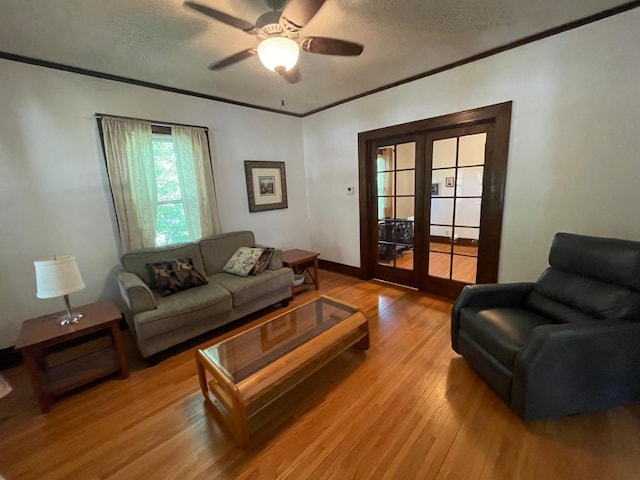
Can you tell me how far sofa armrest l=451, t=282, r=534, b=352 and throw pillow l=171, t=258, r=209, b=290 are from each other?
2381 mm

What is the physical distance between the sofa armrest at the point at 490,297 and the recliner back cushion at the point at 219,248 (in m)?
2.51

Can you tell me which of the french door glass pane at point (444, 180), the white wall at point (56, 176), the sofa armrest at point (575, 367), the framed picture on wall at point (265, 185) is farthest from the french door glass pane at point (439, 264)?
the white wall at point (56, 176)

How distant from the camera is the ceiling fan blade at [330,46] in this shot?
1679 millimetres

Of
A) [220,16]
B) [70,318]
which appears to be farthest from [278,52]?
[70,318]

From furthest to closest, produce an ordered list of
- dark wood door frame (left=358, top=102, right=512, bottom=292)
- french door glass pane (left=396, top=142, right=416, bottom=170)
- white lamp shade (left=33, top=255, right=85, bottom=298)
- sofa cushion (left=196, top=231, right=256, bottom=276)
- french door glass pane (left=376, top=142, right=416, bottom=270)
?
french door glass pane (left=376, top=142, right=416, bottom=270)
french door glass pane (left=396, top=142, right=416, bottom=170)
sofa cushion (left=196, top=231, right=256, bottom=276)
dark wood door frame (left=358, top=102, right=512, bottom=292)
white lamp shade (left=33, top=255, right=85, bottom=298)

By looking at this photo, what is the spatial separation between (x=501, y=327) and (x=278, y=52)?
2.25 m

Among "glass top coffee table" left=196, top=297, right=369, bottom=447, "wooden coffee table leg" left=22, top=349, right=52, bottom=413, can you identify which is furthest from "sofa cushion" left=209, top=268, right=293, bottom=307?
"wooden coffee table leg" left=22, top=349, right=52, bottom=413

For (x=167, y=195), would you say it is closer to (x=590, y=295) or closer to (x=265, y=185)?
(x=265, y=185)

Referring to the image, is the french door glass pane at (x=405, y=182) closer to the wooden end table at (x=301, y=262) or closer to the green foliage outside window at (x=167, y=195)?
the wooden end table at (x=301, y=262)

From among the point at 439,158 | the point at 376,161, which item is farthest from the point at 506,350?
the point at 376,161

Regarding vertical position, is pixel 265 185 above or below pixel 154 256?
above

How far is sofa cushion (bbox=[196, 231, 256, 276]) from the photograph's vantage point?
311cm

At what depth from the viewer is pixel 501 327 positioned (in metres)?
1.75

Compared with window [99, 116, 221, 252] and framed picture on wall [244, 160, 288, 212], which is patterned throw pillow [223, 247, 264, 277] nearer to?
window [99, 116, 221, 252]
